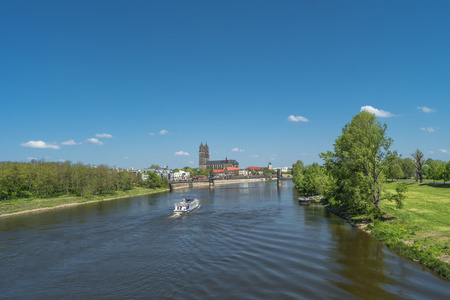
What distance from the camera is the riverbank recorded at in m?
22.0

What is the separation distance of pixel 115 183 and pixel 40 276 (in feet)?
316

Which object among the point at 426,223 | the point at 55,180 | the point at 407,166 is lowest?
the point at 426,223

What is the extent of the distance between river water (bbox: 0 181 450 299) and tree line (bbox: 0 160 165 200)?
48267 millimetres

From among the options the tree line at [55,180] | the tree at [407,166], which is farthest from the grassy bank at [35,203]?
the tree at [407,166]

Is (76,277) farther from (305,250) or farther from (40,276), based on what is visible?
(305,250)

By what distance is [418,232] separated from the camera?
→ 2859 cm

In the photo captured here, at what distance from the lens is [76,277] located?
74.6ft

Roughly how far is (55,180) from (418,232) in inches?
3979

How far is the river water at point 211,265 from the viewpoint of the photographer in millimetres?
18766

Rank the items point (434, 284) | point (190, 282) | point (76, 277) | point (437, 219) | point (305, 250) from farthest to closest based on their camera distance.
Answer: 1. point (437, 219)
2. point (305, 250)
3. point (76, 277)
4. point (190, 282)
5. point (434, 284)

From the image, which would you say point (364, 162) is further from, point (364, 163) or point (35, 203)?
point (35, 203)

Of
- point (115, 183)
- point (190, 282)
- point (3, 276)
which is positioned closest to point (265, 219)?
point (190, 282)

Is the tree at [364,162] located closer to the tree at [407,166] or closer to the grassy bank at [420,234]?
the grassy bank at [420,234]

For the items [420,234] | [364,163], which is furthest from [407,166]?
[420,234]
